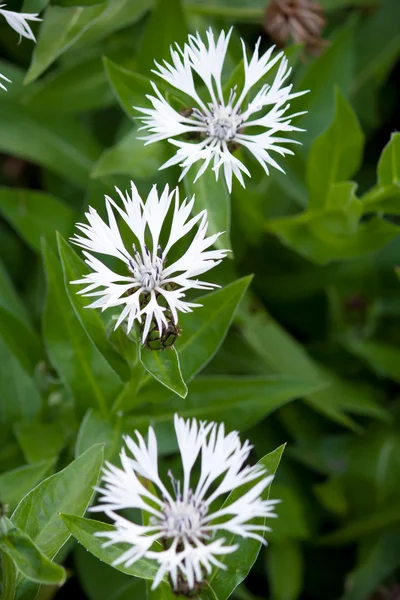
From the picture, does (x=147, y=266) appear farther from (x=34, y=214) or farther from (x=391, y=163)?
(x=34, y=214)

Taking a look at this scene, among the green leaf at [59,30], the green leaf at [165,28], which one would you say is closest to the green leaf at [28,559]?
the green leaf at [59,30]

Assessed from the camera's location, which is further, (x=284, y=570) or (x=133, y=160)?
(x=284, y=570)

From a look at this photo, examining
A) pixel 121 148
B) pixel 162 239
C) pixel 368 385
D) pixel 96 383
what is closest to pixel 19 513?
pixel 96 383

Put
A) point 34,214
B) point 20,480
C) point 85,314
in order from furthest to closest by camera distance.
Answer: point 34,214, point 20,480, point 85,314

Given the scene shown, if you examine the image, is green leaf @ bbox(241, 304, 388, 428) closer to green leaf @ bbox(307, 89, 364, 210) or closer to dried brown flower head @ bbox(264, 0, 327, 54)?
green leaf @ bbox(307, 89, 364, 210)

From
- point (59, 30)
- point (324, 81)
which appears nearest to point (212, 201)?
point (59, 30)

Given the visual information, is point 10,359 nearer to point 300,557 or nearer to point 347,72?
point 300,557

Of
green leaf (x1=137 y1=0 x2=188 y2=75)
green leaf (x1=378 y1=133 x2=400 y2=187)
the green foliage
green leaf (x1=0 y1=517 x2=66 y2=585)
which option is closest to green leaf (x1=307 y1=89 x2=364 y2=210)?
the green foliage
